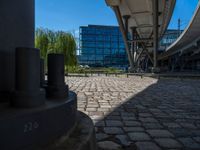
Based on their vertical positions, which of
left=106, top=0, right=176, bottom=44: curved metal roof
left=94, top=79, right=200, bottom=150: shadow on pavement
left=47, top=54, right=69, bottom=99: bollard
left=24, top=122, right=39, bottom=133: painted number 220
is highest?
left=106, top=0, right=176, bottom=44: curved metal roof

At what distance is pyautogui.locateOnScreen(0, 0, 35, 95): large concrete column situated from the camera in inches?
78.7

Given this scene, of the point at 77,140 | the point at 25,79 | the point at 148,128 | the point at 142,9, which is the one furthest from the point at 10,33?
the point at 142,9

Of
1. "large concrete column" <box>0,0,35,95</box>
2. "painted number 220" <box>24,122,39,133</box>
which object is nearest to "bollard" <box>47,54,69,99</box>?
"large concrete column" <box>0,0,35,95</box>

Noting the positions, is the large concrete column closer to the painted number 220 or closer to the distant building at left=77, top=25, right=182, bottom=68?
the painted number 220

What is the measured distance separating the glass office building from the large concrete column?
3320 inches

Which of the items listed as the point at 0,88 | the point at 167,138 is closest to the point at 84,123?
the point at 0,88

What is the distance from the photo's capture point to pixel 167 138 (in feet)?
11.7

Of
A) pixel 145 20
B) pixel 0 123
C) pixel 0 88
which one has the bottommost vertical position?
pixel 0 123

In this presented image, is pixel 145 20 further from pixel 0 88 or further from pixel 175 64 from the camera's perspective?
pixel 0 88

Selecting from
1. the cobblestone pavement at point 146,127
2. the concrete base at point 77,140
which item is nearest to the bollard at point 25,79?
the concrete base at point 77,140

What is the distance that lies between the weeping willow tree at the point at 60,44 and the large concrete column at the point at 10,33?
27803 millimetres

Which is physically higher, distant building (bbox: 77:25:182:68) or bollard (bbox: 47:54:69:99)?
distant building (bbox: 77:25:182:68)

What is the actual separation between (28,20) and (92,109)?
Answer: 3636mm

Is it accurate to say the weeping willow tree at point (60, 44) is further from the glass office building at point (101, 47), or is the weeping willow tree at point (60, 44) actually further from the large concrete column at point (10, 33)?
the glass office building at point (101, 47)
